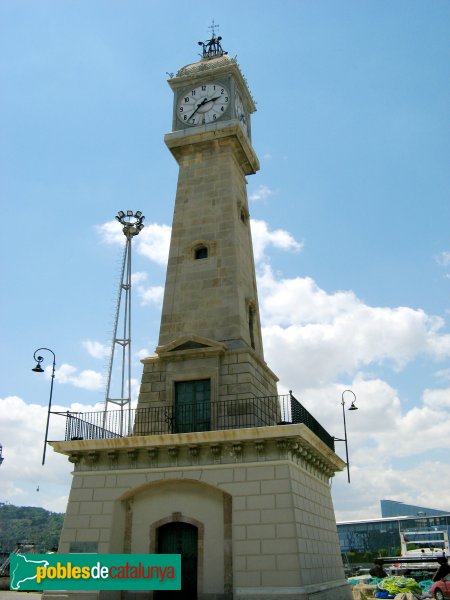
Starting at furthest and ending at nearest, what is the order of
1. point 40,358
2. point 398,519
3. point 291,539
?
point 398,519, point 40,358, point 291,539

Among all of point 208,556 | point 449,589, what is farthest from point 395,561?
point 208,556

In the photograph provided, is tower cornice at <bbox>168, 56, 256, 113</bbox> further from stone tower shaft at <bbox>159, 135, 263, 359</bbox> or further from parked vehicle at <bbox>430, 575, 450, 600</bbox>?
parked vehicle at <bbox>430, 575, 450, 600</bbox>

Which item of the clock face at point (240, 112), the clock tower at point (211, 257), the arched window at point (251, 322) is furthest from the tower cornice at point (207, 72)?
the arched window at point (251, 322)

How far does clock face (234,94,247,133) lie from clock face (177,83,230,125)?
0.52 meters

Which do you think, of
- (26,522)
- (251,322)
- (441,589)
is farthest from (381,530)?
(251,322)

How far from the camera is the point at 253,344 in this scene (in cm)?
2003

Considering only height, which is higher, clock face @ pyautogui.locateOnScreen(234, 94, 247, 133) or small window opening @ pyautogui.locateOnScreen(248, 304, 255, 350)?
clock face @ pyautogui.locateOnScreen(234, 94, 247, 133)

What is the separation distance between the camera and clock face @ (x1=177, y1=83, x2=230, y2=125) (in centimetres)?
2277

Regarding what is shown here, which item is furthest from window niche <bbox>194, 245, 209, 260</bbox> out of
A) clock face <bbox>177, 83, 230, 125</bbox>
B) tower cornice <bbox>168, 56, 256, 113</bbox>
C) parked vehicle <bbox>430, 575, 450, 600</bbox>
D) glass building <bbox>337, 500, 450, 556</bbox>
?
glass building <bbox>337, 500, 450, 556</bbox>

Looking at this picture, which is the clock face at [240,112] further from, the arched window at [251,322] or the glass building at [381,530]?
the glass building at [381,530]

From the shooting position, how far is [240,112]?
23891 mm

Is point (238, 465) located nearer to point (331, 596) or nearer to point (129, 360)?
point (331, 596)

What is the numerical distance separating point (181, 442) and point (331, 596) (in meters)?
6.55

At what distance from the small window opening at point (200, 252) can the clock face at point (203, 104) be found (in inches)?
218
